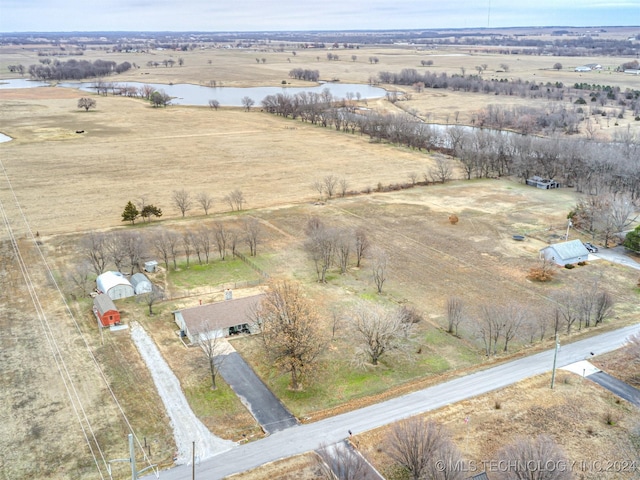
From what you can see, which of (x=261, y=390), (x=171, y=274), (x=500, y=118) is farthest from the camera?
(x=500, y=118)

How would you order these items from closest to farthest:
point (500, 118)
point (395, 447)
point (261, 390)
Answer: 1. point (395, 447)
2. point (261, 390)
3. point (500, 118)

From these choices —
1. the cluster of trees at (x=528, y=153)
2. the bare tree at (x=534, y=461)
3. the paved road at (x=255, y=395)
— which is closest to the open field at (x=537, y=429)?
the bare tree at (x=534, y=461)

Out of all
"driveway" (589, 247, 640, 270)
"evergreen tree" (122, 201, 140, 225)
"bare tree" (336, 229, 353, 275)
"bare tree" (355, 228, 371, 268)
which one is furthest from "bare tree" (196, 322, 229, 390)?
"driveway" (589, 247, 640, 270)

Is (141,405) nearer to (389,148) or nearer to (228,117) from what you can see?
(389,148)

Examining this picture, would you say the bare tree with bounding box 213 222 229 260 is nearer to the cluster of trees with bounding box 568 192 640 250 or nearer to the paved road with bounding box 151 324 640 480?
the paved road with bounding box 151 324 640 480

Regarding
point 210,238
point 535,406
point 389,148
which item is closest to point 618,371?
point 535,406

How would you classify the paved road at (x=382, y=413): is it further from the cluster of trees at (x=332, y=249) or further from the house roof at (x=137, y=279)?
the house roof at (x=137, y=279)

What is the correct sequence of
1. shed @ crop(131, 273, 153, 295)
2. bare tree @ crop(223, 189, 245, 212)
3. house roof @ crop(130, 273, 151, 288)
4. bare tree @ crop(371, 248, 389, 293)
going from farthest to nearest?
bare tree @ crop(223, 189, 245, 212), bare tree @ crop(371, 248, 389, 293), house roof @ crop(130, 273, 151, 288), shed @ crop(131, 273, 153, 295)
